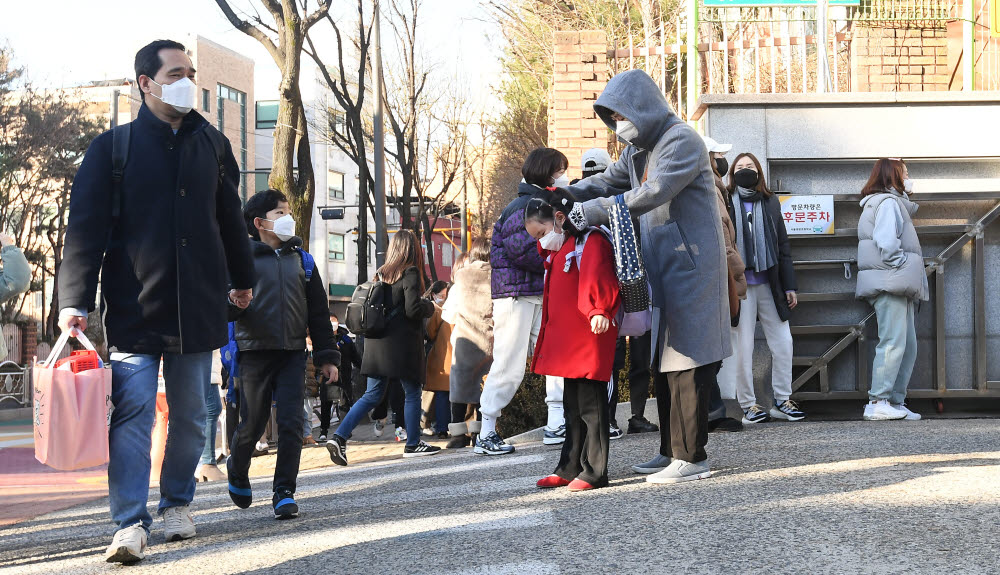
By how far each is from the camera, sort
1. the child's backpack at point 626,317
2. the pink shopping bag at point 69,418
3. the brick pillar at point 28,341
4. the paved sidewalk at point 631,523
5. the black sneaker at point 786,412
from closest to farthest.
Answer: the paved sidewalk at point 631,523
the pink shopping bag at point 69,418
the child's backpack at point 626,317
the black sneaker at point 786,412
the brick pillar at point 28,341

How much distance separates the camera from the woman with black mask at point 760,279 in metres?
8.51

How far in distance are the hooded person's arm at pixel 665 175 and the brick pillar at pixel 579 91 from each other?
25.8 feet

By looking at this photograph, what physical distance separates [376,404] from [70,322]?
203 inches

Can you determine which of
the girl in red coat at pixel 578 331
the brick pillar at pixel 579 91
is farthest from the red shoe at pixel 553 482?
the brick pillar at pixel 579 91

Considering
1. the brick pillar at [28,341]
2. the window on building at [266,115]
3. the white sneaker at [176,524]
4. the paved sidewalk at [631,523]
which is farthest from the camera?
the window on building at [266,115]

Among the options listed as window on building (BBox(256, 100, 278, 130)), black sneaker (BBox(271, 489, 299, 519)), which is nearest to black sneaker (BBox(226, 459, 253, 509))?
black sneaker (BBox(271, 489, 299, 519))

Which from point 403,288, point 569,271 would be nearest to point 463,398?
point 403,288

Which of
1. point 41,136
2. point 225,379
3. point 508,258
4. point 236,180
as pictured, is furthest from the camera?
point 41,136

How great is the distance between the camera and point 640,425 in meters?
8.36

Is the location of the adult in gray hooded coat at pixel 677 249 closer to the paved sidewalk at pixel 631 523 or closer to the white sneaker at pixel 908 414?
the paved sidewalk at pixel 631 523

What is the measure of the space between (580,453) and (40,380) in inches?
104

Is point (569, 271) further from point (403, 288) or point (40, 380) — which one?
point (403, 288)

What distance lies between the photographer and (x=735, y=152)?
32.0ft

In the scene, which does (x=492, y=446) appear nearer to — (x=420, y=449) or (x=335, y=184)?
(x=420, y=449)
